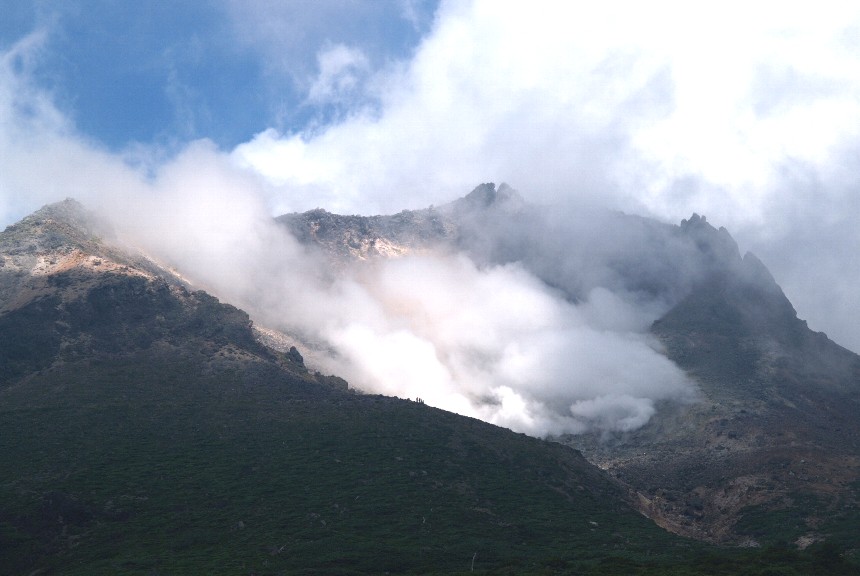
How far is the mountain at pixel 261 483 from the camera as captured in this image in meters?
119

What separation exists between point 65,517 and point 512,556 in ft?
231

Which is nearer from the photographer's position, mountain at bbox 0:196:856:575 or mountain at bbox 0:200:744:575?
mountain at bbox 0:196:856:575

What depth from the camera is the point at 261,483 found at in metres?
146

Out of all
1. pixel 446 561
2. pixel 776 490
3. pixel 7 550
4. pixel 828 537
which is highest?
pixel 776 490

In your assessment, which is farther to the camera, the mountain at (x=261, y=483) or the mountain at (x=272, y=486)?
the mountain at (x=261, y=483)

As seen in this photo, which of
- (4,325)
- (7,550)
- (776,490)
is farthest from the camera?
(4,325)

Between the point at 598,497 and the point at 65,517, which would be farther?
the point at 598,497

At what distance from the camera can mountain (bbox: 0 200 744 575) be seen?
118688 millimetres

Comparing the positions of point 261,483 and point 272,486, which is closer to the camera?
point 272,486

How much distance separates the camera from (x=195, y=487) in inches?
5591

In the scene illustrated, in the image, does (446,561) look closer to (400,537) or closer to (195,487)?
(400,537)

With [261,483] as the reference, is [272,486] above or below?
below

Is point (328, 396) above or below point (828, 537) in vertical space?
above

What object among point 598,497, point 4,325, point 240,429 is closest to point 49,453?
point 240,429
